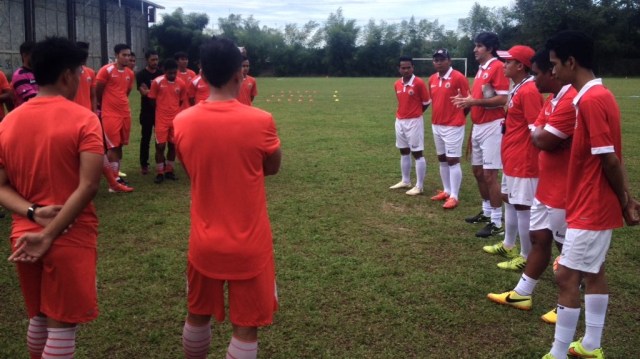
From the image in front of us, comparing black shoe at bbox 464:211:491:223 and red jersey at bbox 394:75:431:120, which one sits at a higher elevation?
red jersey at bbox 394:75:431:120

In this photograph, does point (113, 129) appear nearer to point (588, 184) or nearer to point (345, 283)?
point (345, 283)

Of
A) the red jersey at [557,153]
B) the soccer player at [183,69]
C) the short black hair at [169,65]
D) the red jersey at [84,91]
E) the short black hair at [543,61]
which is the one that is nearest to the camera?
the red jersey at [557,153]

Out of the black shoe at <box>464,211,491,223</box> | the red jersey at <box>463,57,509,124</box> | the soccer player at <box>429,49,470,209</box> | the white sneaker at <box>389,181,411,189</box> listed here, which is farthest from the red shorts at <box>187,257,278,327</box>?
the white sneaker at <box>389,181,411,189</box>

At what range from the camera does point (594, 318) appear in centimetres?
381

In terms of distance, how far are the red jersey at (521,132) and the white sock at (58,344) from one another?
Result: 4.18 meters

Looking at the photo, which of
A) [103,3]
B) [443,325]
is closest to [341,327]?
[443,325]

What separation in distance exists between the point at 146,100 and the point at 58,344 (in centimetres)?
784

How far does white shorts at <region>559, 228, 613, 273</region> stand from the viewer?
11.5ft

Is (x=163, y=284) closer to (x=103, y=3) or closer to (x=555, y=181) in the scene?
(x=555, y=181)

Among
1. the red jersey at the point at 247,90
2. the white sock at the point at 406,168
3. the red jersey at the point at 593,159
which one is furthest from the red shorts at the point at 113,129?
the red jersey at the point at 593,159

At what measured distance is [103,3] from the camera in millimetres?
39156

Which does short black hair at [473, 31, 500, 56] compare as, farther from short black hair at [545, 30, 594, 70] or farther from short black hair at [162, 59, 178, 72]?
short black hair at [162, 59, 178, 72]

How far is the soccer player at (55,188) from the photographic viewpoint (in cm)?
270

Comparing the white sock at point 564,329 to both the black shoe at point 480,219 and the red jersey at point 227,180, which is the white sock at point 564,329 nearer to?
the red jersey at point 227,180
